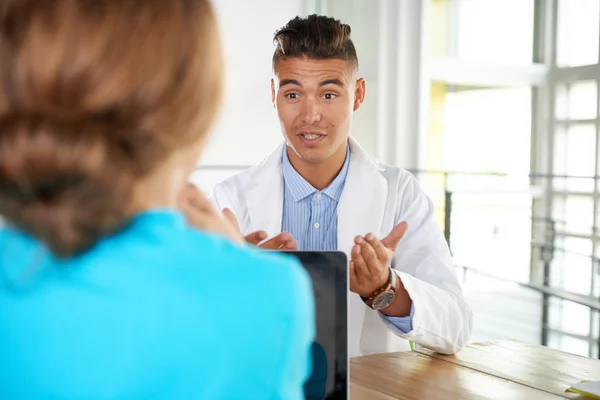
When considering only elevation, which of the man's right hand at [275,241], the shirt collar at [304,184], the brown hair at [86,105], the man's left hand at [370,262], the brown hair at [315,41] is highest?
the brown hair at [315,41]

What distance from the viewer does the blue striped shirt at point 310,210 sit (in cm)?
171

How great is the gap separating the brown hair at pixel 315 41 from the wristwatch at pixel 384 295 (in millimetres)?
626

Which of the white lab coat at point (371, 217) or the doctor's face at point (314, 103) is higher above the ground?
the doctor's face at point (314, 103)

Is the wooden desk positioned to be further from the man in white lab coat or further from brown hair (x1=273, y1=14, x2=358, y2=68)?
brown hair (x1=273, y1=14, x2=358, y2=68)

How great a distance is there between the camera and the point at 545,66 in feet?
15.5

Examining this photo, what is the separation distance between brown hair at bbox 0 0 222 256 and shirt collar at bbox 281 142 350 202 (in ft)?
4.14

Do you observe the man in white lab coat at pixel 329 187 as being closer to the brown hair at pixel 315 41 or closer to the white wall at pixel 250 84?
the brown hair at pixel 315 41

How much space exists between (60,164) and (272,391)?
21 cm

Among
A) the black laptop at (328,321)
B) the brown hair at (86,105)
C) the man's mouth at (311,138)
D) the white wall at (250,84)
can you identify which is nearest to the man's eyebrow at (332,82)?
the man's mouth at (311,138)

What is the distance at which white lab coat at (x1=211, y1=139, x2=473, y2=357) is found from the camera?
1.61 metres

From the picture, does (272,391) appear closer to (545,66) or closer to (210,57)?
(210,57)

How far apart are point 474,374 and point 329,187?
25.6 inches

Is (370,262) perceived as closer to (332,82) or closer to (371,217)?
(371,217)

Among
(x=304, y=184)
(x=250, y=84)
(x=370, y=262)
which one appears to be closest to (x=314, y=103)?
(x=304, y=184)
